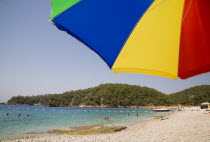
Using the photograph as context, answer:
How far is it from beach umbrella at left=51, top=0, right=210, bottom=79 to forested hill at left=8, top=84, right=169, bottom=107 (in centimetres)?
14574

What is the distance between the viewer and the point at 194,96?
112500 mm

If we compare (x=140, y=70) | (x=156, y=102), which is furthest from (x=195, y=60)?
(x=156, y=102)

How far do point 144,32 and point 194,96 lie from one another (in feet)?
414

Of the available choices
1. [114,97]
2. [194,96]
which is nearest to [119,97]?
[114,97]

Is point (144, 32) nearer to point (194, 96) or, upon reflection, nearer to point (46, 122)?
point (46, 122)

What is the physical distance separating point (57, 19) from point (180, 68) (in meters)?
1.65

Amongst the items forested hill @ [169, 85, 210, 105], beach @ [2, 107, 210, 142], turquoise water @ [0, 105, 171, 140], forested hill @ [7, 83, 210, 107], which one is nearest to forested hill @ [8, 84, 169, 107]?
forested hill @ [7, 83, 210, 107]

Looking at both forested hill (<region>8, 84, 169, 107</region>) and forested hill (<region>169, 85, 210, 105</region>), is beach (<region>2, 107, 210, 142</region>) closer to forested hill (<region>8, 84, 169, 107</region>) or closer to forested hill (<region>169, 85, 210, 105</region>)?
forested hill (<region>169, 85, 210, 105</region>)

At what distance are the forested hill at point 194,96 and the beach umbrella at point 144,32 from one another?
359 feet

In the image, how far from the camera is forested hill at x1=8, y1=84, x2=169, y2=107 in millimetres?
145000

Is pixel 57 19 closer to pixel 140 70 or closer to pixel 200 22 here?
pixel 140 70

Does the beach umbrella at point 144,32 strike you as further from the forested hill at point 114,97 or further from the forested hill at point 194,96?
the forested hill at point 114,97

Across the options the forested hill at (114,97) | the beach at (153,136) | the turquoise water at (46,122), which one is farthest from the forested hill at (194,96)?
the beach at (153,136)

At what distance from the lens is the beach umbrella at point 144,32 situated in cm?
194
